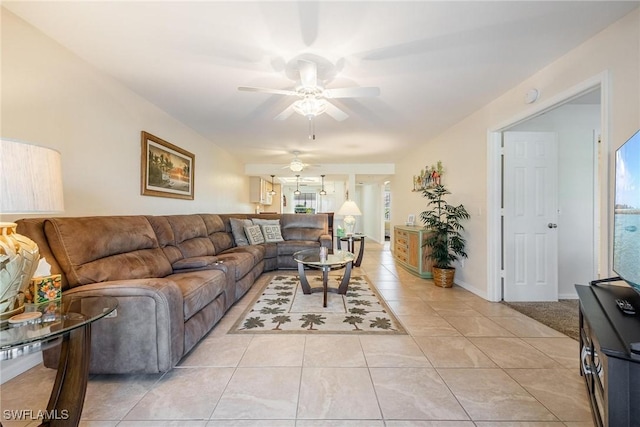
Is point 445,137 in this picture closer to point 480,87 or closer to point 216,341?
point 480,87

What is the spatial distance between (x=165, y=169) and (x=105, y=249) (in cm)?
181

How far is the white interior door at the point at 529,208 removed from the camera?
3.17 metres

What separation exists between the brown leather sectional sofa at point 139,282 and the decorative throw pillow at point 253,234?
162 cm

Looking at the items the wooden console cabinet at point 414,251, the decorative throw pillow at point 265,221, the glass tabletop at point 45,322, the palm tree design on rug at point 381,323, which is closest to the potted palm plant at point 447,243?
the wooden console cabinet at point 414,251

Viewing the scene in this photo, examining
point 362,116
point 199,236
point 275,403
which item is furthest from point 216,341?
point 362,116

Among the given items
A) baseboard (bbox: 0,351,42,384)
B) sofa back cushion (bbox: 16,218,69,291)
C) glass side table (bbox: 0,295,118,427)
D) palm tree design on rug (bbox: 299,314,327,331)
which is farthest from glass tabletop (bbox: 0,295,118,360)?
palm tree design on rug (bbox: 299,314,327,331)

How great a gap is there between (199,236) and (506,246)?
13.1 ft

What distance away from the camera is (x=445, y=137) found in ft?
14.2

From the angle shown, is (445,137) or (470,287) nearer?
(470,287)

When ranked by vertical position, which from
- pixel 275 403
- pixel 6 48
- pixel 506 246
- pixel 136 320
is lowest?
pixel 275 403

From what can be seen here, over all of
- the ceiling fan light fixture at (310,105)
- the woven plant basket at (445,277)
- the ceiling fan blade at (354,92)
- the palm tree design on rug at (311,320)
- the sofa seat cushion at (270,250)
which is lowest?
the palm tree design on rug at (311,320)

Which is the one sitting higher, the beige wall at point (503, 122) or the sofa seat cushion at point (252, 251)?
the beige wall at point (503, 122)

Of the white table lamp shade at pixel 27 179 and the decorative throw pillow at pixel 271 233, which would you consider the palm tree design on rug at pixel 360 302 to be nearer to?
the decorative throw pillow at pixel 271 233

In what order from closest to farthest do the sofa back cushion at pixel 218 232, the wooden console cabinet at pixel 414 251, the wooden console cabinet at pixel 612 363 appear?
1. the wooden console cabinet at pixel 612 363
2. the sofa back cushion at pixel 218 232
3. the wooden console cabinet at pixel 414 251
